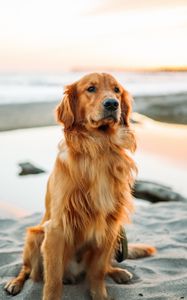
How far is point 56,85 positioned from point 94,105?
1838cm

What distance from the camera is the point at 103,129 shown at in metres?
3.30

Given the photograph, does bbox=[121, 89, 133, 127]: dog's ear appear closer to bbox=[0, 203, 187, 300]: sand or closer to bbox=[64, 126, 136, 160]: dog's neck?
bbox=[64, 126, 136, 160]: dog's neck

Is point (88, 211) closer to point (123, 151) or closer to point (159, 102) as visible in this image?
point (123, 151)

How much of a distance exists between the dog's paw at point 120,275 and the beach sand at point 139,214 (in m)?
0.05

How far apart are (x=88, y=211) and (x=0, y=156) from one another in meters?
4.51

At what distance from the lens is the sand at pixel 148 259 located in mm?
3277

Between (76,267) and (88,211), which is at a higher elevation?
(88,211)

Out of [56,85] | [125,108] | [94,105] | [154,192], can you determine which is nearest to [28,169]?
[154,192]

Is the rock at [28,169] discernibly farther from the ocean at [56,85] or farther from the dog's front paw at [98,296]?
the ocean at [56,85]

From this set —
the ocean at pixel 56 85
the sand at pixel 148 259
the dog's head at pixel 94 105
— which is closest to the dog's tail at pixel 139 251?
the sand at pixel 148 259

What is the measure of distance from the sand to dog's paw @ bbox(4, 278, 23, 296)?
4cm

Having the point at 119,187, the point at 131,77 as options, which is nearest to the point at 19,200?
the point at 119,187

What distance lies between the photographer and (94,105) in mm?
3264

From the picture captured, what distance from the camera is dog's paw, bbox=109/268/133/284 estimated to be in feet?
11.7
